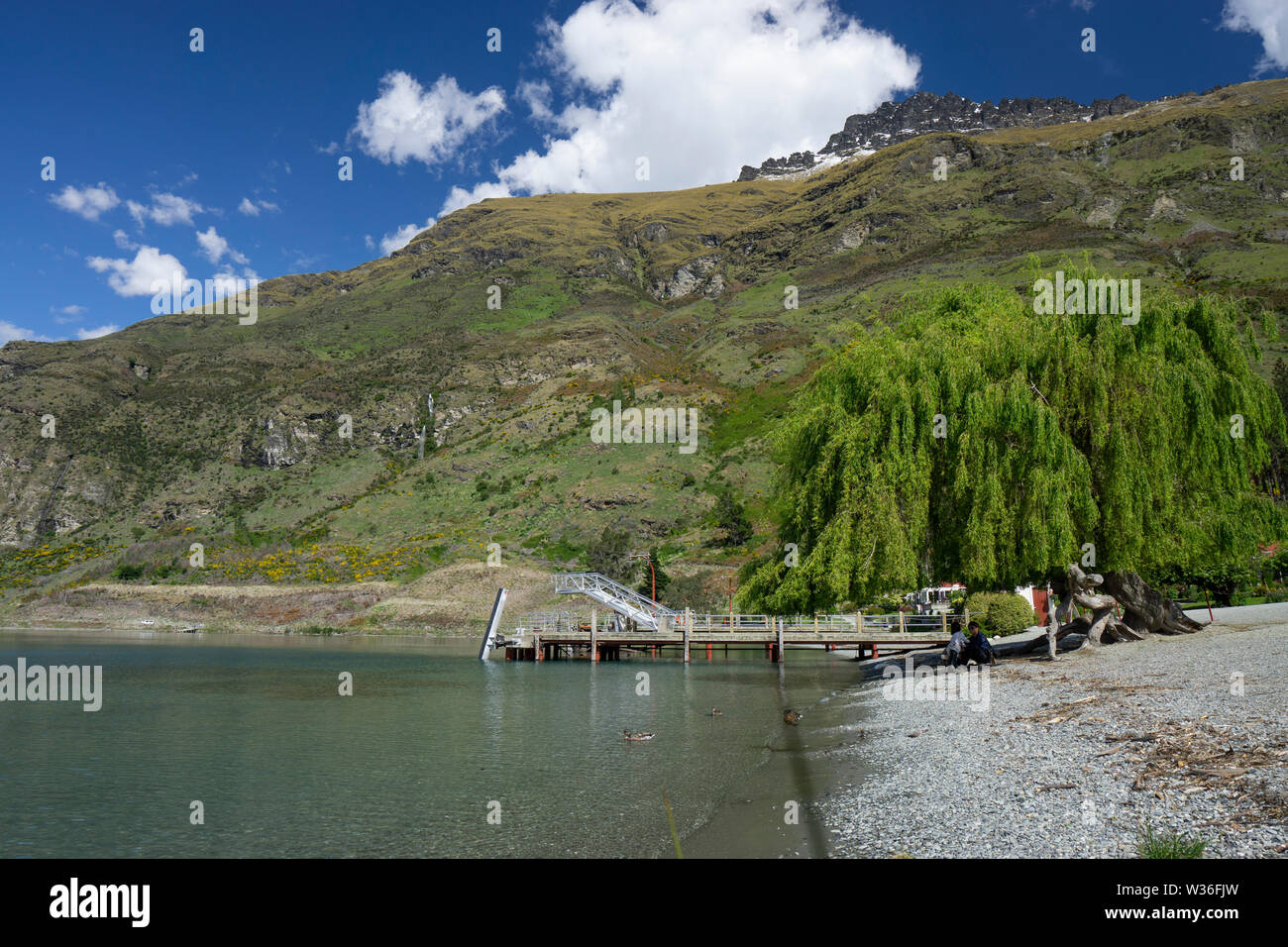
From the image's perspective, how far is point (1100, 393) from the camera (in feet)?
75.9

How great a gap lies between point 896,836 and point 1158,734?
5133mm

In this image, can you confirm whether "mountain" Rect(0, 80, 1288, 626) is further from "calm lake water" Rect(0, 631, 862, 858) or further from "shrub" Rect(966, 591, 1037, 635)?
"calm lake water" Rect(0, 631, 862, 858)

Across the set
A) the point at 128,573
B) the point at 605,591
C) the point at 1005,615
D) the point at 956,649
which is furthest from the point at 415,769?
the point at 128,573

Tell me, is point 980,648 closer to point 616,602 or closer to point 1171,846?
point 1171,846

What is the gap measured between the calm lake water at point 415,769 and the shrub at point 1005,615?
690 inches

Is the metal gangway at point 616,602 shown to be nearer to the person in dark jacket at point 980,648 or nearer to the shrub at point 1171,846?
the person in dark jacket at point 980,648

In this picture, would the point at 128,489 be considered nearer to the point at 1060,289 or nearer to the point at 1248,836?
the point at 1060,289

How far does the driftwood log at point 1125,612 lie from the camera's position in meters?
25.6

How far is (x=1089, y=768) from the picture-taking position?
Result: 10.9 metres

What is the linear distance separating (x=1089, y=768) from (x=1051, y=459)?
13.6m

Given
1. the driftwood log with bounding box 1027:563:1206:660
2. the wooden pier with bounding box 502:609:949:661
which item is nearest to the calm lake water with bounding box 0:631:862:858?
the driftwood log with bounding box 1027:563:1206:660

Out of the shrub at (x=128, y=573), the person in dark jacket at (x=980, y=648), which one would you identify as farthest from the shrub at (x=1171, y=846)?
the shrub at (x=128, y=573)
